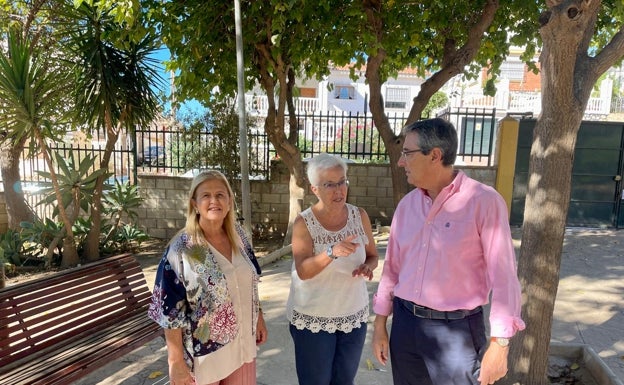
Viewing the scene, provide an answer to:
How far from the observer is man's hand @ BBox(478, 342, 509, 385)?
6.10 ft

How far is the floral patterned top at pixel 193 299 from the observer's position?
210 cm

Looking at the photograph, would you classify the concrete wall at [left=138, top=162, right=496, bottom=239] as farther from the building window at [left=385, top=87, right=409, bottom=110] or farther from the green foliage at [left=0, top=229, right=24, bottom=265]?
the building window at [left=385, top=87, right=409, bottom=110]

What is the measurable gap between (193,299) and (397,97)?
106 feet

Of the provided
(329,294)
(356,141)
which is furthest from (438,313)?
(356,141)

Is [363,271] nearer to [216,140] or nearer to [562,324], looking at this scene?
[562,324]

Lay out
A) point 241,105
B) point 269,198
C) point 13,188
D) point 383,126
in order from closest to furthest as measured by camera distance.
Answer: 1. point 241,105
2. point 383,126
3. point 13,188
4. point 269,198

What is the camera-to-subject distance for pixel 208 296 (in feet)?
7.11

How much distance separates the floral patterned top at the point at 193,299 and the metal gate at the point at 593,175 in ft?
25.2

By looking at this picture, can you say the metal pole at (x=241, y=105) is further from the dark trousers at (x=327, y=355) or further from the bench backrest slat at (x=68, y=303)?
the dark trousers at (x=327, y=355)

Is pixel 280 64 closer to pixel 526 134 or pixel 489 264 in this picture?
pixel 526 134

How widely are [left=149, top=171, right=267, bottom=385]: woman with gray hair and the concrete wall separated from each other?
21.1 ft

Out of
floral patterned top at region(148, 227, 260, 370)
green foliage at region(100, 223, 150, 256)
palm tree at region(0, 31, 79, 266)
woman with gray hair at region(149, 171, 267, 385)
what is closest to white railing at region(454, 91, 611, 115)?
green foliage at region(100, 223, 150, 256)

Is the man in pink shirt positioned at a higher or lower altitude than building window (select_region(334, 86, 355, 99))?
lower

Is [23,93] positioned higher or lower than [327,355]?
higher
